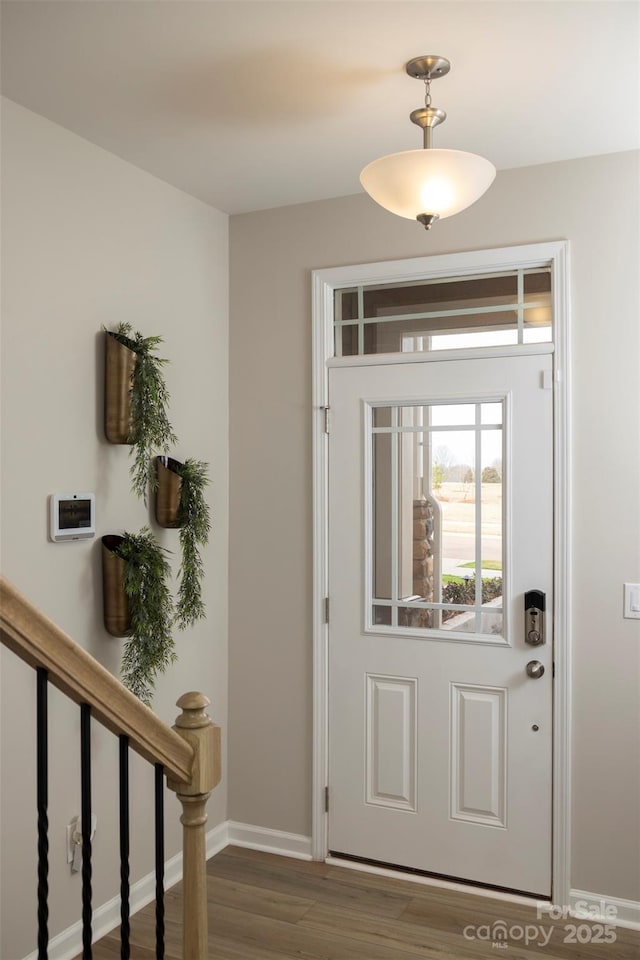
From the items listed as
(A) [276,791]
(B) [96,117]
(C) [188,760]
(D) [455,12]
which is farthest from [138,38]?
(A) [276,791]

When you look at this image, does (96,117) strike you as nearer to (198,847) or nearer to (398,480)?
(398,480)

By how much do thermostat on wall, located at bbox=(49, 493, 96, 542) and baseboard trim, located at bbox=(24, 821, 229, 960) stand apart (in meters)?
1.26

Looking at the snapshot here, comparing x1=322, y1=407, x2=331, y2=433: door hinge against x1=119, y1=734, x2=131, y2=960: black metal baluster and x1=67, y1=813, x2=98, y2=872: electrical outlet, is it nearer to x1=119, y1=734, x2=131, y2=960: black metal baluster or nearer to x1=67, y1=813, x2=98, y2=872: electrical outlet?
x1=67, y1=813, x2=98, y2=872: electrical outlet

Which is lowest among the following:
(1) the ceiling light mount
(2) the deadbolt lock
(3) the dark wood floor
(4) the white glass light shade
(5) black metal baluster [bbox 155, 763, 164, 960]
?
(3) the dark wood floor

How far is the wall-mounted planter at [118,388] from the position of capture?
8.92ft

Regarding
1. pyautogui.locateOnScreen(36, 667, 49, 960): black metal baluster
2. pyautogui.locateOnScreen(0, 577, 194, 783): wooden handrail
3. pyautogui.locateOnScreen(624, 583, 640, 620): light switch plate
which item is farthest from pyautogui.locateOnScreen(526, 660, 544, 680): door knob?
pyautogui.locateOnScreen(36, 667, 49, 960): black metal baluster

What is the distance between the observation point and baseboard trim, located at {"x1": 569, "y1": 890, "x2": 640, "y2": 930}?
280cm

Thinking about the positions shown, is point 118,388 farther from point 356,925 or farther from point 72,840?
point 356,925

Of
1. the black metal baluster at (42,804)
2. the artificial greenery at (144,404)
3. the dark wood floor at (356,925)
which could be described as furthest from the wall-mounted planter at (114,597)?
the black metal baluster at (42,804)

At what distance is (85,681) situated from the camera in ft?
4.31

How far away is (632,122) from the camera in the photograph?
259cm

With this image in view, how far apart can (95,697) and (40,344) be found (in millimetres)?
1531

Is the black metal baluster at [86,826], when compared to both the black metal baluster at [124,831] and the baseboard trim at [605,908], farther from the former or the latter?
the baseboard trim at [605,908]

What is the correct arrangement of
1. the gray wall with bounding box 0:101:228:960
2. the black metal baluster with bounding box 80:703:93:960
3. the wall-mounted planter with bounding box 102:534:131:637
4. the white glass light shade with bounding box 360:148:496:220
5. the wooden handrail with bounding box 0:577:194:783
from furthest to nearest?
the wall-mounted planter with bounding box 102:534:131:637
the gray wall with bounding box 0:101:228:960
the white glass light shade with bounding box 360:148:496:220
the black metal baluster with bounding box 80:703:93:960
the wooden handrail with bounding box 0:577:194:783
